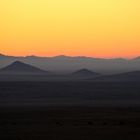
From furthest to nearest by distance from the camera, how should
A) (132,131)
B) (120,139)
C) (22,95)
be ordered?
(22,95) < (132,131) < (120,139)

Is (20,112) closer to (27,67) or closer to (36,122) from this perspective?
(36,122)

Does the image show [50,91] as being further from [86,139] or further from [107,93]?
[86,139]

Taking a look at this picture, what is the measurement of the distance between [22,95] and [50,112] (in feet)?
84.3

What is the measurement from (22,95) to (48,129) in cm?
3875

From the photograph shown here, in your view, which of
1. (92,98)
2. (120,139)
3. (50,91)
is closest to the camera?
(120,139)

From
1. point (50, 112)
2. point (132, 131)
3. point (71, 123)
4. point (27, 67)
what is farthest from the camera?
point (27, 67)

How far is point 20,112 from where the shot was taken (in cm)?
4728

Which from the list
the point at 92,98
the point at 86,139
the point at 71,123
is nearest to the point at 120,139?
the point at 86,139

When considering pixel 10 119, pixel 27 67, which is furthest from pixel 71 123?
pixel 27 67

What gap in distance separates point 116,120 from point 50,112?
893 cm

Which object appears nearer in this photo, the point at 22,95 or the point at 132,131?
the point at 132,131

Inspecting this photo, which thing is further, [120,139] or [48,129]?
[48,129]

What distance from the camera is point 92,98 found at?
2643 inches

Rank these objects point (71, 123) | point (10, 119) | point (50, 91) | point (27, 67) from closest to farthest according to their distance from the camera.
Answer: point (71, 123)
point (10, 119)
point (50, 91)
point (27, 67)
